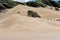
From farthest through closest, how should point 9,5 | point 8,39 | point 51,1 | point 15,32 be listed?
point 51,1, point 9,5, point 15,32, point 8,39

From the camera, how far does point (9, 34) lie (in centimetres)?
232

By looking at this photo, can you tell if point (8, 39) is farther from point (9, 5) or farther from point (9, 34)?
point (9, 5)

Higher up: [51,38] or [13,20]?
[13,20]

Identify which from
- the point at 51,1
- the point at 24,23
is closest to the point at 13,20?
the point at 24,23

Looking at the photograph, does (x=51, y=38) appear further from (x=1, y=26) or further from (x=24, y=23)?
(x=1, y=26)

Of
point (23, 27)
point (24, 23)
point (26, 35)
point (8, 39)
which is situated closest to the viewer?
point (8, 39)

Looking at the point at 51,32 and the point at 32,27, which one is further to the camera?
the point at 32,27

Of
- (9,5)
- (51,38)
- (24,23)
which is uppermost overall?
(9,5)

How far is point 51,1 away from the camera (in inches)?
273

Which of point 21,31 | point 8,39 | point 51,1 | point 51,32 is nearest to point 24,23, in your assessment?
point 21,31

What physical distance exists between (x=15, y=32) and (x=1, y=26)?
0.48m

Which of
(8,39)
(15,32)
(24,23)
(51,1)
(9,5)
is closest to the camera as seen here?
(8,39)

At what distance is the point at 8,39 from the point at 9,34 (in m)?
0.23

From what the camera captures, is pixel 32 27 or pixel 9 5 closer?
pixel 32 27
